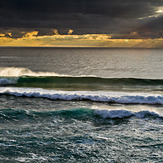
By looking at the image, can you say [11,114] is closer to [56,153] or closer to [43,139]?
[43,139]

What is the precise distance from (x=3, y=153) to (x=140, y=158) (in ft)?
16.3

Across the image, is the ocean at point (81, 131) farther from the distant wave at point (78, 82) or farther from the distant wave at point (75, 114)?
the distant wave at point (78, 82)

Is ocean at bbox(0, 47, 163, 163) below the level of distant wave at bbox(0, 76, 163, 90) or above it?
above

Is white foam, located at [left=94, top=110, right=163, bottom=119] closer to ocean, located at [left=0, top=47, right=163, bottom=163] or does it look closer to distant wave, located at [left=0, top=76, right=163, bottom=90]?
ocean, located at [left=0, top=47, right=163, bottom=163]

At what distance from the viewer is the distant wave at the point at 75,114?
12898 millimetres

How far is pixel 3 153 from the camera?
28.3ft

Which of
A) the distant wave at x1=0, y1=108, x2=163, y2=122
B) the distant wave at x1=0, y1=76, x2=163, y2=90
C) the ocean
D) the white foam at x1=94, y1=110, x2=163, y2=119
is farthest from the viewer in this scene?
the distant wave at x1=0, y1=76, x2=163, y2=90

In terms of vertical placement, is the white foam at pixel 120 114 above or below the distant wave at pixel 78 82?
above

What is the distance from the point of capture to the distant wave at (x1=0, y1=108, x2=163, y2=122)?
12.9 metres

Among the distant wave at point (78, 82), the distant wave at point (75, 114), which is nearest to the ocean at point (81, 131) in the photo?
the distant wave at point (75, 114)

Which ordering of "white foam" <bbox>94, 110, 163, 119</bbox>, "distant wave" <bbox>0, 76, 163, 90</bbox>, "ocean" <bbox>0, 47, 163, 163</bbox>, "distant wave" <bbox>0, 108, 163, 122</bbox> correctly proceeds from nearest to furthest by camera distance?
"ocean" <bbox>0, 47, 163, 163</bbox>, "distant wave" <bbox>0, 108, 163, 122</bbox>, "white foam" <bbox>94, 110, 163, 119</bbox>, "distant wave" <bbox>0, 76, 163, 90</bbox>

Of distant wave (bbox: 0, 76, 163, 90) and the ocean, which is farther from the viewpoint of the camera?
distant wave (bbox: 0, 76, 163, 90)

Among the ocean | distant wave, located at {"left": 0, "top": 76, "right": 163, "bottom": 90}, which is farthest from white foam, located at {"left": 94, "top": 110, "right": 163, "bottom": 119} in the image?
distant wave, located at {"left": 0, "top": 76, "right": 163, "bottom": 90}

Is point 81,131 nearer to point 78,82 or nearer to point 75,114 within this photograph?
point 75,114
